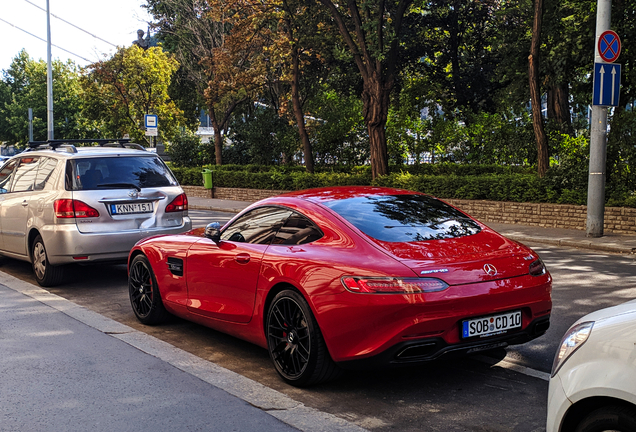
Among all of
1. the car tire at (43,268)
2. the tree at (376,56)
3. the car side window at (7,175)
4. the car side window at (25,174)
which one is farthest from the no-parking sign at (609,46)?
the car side window at (7,175)

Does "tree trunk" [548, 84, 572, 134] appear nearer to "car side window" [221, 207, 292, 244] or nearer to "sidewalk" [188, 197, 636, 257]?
"sidewalk" [188, 197, 636, 257]

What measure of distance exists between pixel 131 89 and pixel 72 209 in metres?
30.2

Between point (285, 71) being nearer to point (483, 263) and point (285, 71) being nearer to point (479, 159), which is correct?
point (479, 159)

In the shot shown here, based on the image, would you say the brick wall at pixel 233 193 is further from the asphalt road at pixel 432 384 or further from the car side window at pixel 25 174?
the asphalt road at pixel 432 384

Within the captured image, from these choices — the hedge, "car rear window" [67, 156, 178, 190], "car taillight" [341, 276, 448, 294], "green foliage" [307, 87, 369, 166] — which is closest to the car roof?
"car taillight" [341, 276, 448, 294]

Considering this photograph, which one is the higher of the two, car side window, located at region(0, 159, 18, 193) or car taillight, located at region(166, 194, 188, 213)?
car side window, located at region(0, 159, 18, 193)

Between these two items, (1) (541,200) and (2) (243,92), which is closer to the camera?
(1) (541,200)

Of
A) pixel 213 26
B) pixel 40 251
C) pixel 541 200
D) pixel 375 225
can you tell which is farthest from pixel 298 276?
pixel 213 26

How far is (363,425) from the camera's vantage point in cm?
430

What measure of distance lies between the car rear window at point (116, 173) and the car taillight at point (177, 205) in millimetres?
231

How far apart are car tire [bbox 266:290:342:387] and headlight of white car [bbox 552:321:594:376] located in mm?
1914

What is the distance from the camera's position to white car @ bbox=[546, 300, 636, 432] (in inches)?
111

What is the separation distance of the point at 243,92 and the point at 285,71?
5089mm

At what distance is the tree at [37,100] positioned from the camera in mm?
62156
